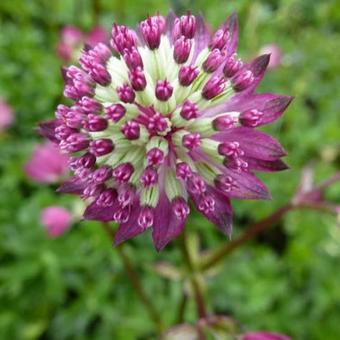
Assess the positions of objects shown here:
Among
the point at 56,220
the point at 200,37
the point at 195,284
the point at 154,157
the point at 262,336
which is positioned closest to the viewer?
the point at 154,157

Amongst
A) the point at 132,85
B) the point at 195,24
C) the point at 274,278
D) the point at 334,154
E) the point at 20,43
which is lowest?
the point at 274,278

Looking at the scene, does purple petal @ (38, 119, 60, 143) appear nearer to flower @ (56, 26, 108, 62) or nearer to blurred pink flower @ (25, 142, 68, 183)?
blurred pink flower @ (25, 142, 68, 183)

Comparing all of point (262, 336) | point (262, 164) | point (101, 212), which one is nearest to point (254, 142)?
point (262, 164)

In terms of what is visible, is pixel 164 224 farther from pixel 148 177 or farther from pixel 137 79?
pixel 137 79

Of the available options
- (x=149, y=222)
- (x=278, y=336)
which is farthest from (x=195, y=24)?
(x=278, y=336)

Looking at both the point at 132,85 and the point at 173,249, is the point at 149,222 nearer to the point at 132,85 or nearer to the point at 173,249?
the point at 132,85

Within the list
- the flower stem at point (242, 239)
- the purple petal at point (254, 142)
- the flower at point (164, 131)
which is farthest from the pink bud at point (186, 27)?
the flower stem at point (242, 239)

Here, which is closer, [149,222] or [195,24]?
[149,222]
